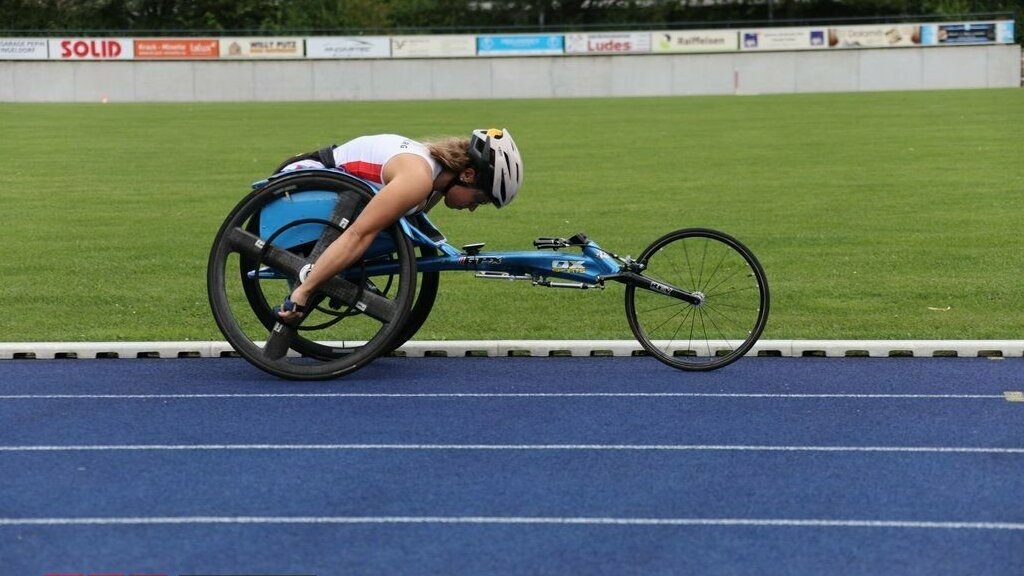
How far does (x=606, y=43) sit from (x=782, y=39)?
7310mm

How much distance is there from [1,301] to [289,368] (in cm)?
382

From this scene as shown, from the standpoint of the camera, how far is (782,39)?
195ft

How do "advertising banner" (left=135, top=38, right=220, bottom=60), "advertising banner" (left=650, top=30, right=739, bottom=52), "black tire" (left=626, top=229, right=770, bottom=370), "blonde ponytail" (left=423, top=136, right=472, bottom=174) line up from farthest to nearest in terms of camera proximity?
"advertising banner" (left=135, top=38, right=220, bottom=60)
"advertising banner" (left=650, top=30, right=739, bottom=52)
"black tire" (left=626, top=229, right=770, bottom=370)
"blonde ponytail" (left=423, top=136, right=472, bottom=174)

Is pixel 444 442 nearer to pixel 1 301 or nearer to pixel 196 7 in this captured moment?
pixel 1 301

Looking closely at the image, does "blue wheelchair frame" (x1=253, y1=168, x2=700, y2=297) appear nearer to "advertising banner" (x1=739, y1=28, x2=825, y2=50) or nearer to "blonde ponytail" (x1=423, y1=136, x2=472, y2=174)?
"blonde ponytail" (x1=423, y1=136, x2=472, y2=174)

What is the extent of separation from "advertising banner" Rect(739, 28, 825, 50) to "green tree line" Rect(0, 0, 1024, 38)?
4343 millimetres

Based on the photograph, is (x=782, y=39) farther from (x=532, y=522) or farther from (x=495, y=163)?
(x=532, y=522)

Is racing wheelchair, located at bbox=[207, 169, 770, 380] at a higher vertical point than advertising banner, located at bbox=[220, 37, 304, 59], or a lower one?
lower

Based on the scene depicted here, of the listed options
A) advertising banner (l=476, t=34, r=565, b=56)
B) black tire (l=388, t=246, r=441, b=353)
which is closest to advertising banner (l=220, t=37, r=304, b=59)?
advertising banner (l=476, t=34, r=565, b=56)

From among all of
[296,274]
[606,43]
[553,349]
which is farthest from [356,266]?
[606,43]

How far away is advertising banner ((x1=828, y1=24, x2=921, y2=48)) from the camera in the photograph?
59031mm

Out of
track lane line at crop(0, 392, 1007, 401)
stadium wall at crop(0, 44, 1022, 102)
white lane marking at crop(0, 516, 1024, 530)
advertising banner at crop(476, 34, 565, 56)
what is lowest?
white lane marking at crop(0, 516, 1024, 530)

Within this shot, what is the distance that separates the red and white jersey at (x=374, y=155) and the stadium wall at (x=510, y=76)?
52142 mm

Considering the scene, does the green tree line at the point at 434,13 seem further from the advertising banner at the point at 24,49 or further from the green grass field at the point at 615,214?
the green grass field at the point at 615,214
